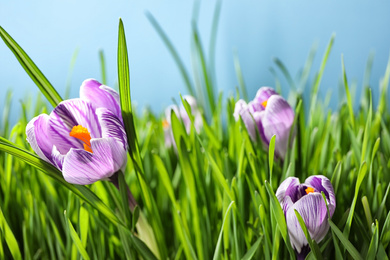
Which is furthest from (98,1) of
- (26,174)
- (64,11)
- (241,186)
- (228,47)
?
(241,186)

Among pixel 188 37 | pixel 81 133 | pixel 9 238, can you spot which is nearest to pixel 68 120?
pixel 81 133

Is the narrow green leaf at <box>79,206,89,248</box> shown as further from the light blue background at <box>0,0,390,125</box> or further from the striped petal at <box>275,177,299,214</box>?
the light blue background at <box>0,0,390,125</box>

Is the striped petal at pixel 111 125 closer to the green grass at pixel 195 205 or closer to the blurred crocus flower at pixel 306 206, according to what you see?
the green grass at pixel 195 205

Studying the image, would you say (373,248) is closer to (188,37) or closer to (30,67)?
(30,67)

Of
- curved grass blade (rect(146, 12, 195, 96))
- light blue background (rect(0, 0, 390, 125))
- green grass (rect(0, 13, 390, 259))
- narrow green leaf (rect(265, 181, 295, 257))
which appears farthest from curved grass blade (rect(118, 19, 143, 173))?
light blue background (rect(0, 0, 390, 125))

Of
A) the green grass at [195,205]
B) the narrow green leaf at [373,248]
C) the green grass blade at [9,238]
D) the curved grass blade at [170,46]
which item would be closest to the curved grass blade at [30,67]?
the green grass at [195,205]

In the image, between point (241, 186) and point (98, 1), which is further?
point (98, 1)

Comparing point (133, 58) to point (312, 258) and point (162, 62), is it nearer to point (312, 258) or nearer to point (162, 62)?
point (162, 62)
